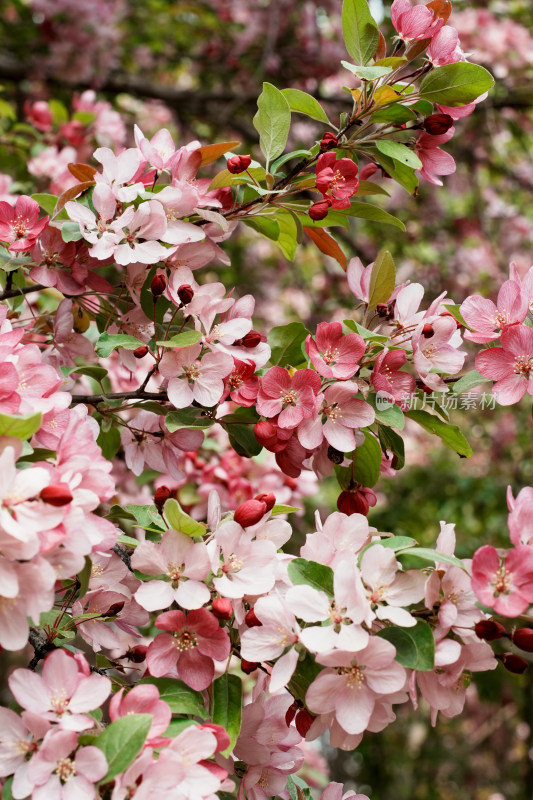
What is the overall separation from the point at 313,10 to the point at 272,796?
11.8ft

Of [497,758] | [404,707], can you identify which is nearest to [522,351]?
[404,707]

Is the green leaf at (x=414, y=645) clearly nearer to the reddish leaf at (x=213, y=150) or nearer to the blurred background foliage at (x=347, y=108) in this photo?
the reddish leaf at (x=213, y=150)

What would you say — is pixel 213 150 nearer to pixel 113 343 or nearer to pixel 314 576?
pixel 113 343

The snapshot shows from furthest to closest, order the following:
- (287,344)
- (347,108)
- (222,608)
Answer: (347,108), (287,344), (222,608)

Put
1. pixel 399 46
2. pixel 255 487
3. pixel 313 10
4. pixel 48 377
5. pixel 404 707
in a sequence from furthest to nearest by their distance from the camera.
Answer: pixel 404 707, pixel 313 10, pixel 255 487, pixel 399 46, pixel 48 377

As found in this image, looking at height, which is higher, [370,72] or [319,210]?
[370,72]

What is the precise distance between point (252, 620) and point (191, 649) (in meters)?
0.07

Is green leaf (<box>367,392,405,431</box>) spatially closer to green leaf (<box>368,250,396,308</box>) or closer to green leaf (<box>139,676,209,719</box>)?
green leaf (<box>368,250,396,308</box>)

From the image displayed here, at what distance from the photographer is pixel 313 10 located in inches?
146

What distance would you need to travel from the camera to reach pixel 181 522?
0.84 m

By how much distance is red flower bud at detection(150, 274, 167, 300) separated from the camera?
1.00m

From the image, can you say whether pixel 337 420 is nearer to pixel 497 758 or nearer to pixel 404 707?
pixel 404 707

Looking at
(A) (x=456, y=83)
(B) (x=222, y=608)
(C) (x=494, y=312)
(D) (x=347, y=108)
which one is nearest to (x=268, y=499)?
(B) (x=222, y=608)

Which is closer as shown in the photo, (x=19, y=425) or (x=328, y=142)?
(x=19, y=425)
